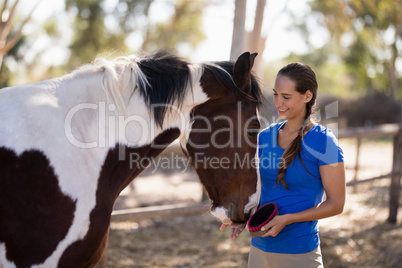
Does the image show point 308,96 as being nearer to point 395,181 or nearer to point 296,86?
point 296,86

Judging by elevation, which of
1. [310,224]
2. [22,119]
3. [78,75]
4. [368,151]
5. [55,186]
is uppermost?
[78,75]

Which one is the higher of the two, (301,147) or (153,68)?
(153,68)

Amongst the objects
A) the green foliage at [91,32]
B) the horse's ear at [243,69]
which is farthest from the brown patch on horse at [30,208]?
the green foliage at [91,32]

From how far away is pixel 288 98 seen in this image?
201cm

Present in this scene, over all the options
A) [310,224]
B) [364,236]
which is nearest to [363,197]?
[364,236]

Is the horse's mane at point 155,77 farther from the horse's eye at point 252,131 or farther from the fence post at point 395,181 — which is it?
the fence post at point 395,181

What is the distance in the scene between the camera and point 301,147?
1.99 meters

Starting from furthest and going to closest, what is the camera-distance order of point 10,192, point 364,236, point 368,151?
point 368,151
point 364,236
point 10,192

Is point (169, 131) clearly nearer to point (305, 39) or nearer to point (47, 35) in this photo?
point (47, 35)

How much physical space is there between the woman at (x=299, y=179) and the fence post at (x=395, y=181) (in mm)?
4535

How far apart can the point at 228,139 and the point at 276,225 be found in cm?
52

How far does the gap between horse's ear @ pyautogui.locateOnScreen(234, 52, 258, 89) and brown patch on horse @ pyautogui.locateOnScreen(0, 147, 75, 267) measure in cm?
104

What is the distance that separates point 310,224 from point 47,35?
87.6 feet

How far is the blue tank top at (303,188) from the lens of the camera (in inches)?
75.6
